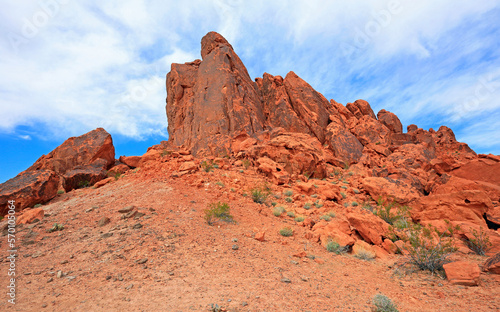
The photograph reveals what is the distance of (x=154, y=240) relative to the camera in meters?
6.23

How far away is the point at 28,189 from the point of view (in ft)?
39.1

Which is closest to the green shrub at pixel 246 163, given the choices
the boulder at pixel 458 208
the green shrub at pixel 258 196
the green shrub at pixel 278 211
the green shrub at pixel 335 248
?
the green shrub at pixel 258 196

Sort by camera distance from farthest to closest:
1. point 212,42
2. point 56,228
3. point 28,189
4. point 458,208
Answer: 1. point 212,42
2. point 28,189
3. point 458,208
4. point 56,228

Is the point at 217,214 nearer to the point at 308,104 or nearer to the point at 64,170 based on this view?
the point at 64,170

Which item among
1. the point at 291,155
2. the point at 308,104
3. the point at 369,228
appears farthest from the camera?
the point at 308,104

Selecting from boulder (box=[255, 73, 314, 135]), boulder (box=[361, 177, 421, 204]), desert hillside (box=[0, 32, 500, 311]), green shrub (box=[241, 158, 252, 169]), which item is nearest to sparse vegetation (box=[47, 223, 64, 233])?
desert hillside (box=[0, 32, 500, 311])

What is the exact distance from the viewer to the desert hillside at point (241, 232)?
14.7 feet

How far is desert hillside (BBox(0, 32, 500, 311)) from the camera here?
14.7 ft

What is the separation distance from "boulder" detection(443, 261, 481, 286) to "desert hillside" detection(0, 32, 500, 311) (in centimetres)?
A: 3

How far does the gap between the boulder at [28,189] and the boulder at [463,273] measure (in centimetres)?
1645

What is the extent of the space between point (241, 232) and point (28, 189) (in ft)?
38.1

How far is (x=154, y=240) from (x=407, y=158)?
22991 mm

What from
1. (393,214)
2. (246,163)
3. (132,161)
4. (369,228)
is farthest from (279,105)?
(369,228)

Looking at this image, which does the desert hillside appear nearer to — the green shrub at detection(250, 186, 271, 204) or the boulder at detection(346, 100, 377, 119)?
the green shrub at detection(250, 186, 271, 204)
